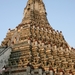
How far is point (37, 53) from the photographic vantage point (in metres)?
36.4

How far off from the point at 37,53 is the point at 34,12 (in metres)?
24.0

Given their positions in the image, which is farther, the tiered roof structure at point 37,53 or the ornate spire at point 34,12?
the ornate spire at point 34,12

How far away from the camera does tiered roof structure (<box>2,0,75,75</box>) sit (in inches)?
1243

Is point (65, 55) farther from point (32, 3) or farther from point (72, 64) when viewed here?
point (32, 3)

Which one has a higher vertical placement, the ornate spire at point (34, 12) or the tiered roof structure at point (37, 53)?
the ornate spire at point (34, 12)

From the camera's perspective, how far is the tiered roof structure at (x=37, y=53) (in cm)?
3158

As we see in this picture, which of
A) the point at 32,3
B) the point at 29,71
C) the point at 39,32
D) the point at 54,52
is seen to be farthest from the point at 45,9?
the point at 29,71

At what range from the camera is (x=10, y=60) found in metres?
37.2

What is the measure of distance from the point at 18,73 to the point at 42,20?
28565 mm

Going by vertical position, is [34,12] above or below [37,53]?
above

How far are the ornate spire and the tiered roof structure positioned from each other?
119 cm

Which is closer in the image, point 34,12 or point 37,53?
point 37,53

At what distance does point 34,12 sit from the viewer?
57.9m

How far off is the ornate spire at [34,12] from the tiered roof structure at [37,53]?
1187 mm
